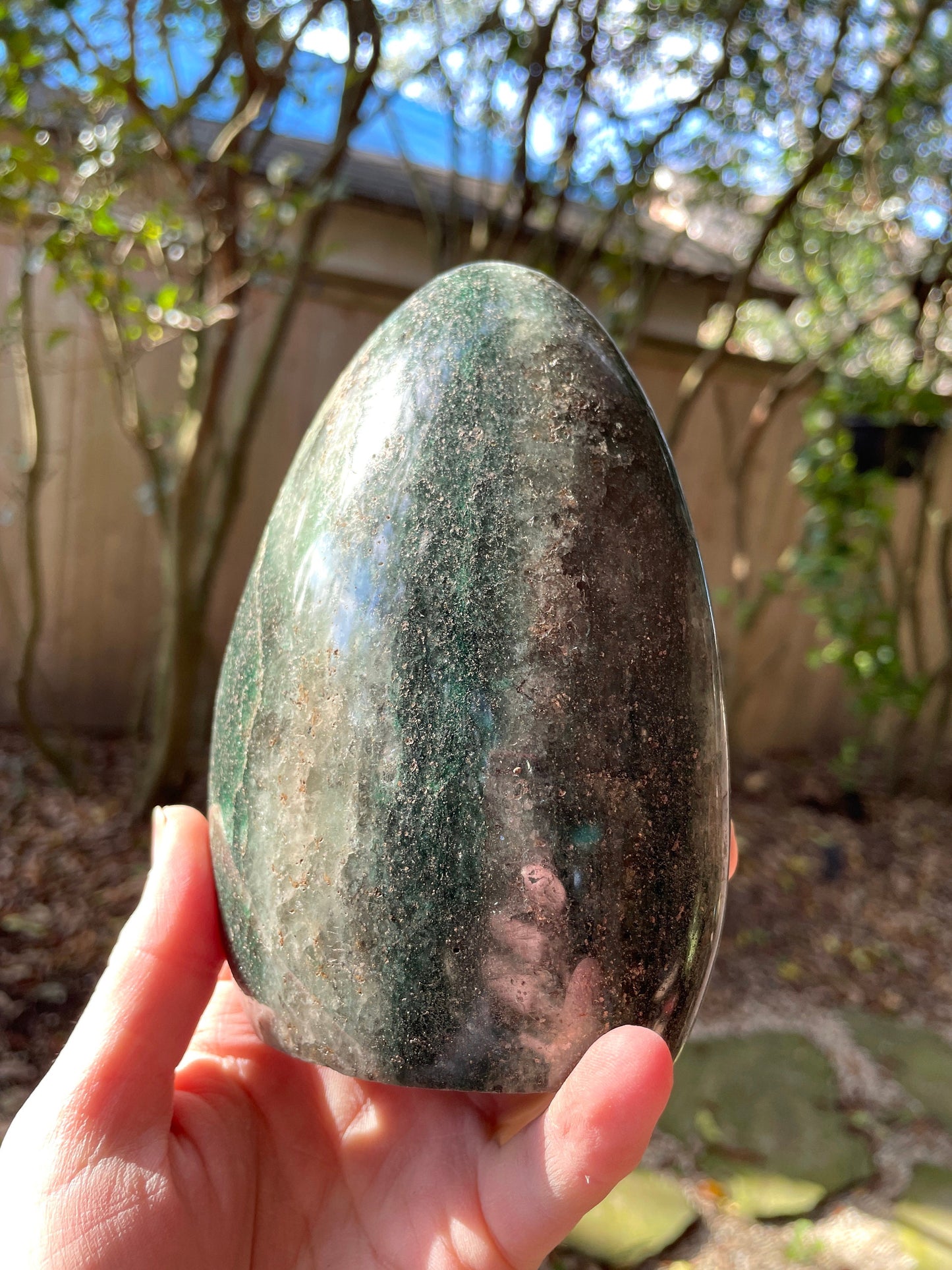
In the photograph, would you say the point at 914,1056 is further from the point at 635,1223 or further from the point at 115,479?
the point at 115,479

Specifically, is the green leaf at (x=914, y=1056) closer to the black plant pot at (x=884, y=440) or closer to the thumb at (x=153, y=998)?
the black plant pot at (x=884, y=440)

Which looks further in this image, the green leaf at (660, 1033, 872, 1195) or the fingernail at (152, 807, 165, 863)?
the green leaf at (660, 1033, 872, 1195)

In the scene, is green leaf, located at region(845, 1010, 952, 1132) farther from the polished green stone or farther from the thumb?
the thumb

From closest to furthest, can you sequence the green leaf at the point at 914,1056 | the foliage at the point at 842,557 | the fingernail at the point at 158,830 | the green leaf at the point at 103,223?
the fingernail at the point at 158,830, the green leaf at the point at 103,223, the green leaf at the point at 914,1056, the foliage at the point at 842,557

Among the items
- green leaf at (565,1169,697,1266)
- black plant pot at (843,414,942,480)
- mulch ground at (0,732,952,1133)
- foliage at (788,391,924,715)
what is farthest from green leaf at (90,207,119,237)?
black plant pot at (843,414,942,480)

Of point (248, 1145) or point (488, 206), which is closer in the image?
point (248, 1145)

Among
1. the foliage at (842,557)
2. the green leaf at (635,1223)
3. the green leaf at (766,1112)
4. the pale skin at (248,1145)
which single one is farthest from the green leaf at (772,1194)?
the foliage at (842,557)

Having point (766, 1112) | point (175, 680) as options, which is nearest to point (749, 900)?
point (766, 1112)
